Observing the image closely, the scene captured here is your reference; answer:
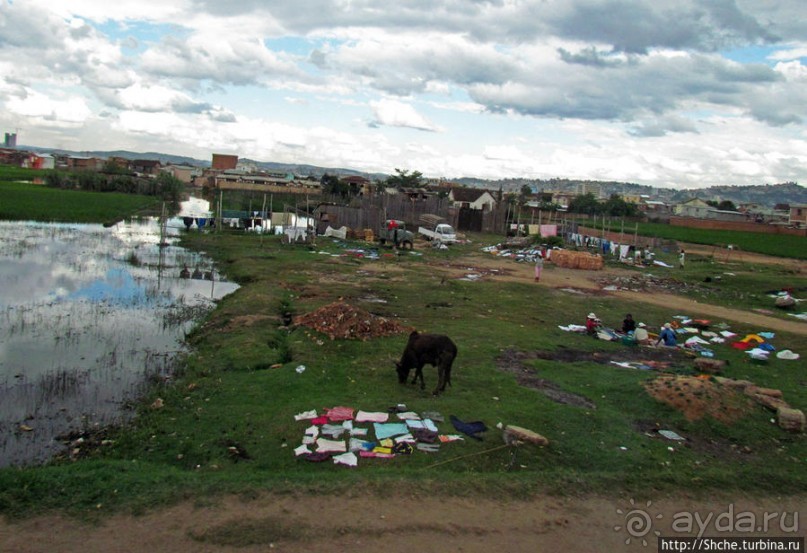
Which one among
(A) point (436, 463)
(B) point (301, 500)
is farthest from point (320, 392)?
(B) point (301, 500)

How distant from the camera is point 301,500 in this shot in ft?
20.4

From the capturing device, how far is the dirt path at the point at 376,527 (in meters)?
5.42

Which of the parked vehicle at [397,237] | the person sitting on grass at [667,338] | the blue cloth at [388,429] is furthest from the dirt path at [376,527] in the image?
the parked vehicle at [397,237]

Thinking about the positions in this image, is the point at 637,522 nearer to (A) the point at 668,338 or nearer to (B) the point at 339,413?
(B) the point at 339,413

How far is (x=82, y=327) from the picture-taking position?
47.9 ft

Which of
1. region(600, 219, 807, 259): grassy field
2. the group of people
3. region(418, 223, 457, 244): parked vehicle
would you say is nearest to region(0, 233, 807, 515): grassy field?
the group of people

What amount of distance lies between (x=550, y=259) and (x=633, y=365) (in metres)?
20.2

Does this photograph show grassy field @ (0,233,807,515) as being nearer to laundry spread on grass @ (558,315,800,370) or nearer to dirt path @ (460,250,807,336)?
laundry spread on grass @ (558,315,800,370)

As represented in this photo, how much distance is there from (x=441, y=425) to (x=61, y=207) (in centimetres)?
4508

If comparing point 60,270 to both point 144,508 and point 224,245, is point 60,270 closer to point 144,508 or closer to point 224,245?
point 224,245

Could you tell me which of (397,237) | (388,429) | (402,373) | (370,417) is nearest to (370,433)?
(388,429)

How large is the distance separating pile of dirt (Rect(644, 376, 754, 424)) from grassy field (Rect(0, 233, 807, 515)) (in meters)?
0.13

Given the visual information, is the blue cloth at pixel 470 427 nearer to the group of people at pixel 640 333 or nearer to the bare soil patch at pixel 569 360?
the bare soil patch at pixel 569 360

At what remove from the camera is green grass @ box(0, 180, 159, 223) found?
39000 mm
